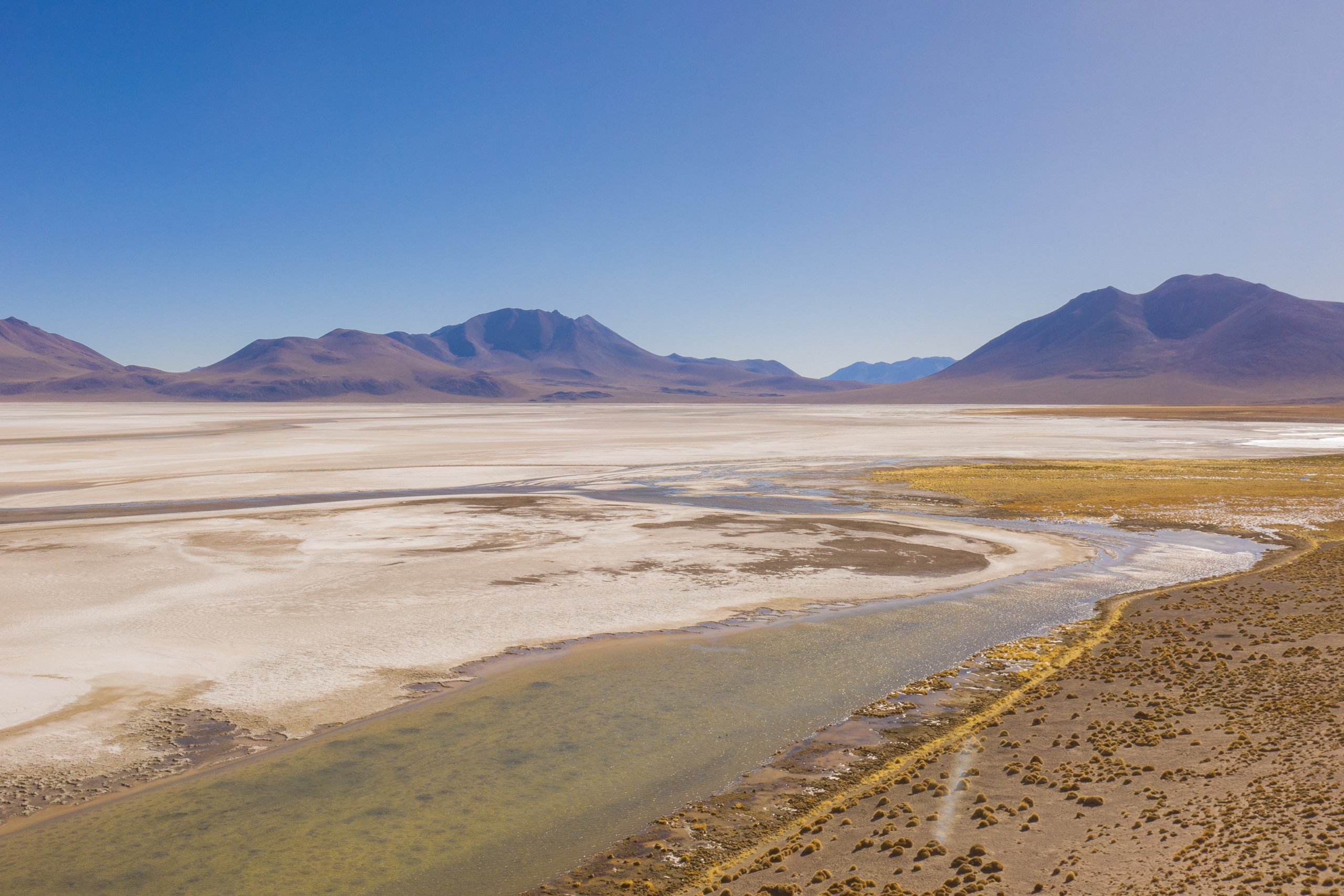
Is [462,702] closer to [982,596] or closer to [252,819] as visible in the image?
[252,819]

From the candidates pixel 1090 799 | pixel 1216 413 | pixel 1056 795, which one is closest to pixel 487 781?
pixel 1056 795

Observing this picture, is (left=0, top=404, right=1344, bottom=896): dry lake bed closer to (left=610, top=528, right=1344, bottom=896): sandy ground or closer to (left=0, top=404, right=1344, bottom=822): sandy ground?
(left=0, top=404, right=1344, bottom=822): sandy ground

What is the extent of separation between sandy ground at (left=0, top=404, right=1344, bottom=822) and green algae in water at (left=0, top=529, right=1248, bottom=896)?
996 mm

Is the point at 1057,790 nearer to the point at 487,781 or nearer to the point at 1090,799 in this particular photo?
the point at 1090,799

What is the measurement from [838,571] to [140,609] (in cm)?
1214

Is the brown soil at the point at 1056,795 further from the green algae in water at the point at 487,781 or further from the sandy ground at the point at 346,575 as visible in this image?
the sandy ground at the point at 346,575

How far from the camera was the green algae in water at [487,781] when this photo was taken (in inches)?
255

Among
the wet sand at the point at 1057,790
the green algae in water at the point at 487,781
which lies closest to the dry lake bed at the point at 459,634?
the green algae in water at the point at 487,781

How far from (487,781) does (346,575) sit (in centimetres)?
943

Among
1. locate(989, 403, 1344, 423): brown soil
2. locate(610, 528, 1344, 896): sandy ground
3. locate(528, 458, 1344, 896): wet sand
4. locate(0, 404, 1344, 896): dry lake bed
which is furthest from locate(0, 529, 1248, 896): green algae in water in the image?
locate(989, 403, 1344, 423): brown soil

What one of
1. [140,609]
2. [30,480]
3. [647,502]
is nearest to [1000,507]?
[647,502]

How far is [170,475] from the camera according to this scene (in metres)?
34.5

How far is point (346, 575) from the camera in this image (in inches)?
639

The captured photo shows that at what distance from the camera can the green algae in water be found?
21.2ft
